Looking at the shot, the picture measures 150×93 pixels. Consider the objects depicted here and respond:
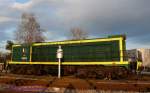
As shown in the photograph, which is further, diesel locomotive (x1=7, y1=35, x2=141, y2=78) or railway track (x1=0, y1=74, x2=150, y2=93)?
diesel locomotive (x1=7, y1=35, x2=141, y2=78)

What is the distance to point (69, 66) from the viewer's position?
25.2m

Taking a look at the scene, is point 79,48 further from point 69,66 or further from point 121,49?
point 121,49

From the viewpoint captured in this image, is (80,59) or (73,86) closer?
(73,86)

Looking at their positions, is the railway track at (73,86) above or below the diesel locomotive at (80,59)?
below

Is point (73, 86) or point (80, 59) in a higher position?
point (80, 59)

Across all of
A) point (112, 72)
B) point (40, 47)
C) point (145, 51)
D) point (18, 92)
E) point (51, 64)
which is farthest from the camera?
point (145, 51)

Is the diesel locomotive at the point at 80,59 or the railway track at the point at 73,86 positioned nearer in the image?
the railway track at the point at 73,86

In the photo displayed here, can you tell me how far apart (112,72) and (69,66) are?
16.5 feet

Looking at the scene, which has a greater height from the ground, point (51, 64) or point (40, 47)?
point (40, 47)

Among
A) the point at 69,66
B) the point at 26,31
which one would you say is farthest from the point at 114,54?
the point at 26,31

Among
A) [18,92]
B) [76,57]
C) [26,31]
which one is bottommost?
[18,92]

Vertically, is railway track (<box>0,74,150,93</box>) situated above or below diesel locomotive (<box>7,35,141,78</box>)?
below

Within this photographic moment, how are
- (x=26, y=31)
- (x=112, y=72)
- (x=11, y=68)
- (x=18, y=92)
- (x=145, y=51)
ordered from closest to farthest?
(x=18, y=92)
(x=112, y=72)
(x=11, y=68)
(x=145, y=51)
(x=26, y=31)

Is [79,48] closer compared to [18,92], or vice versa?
[18,92]
